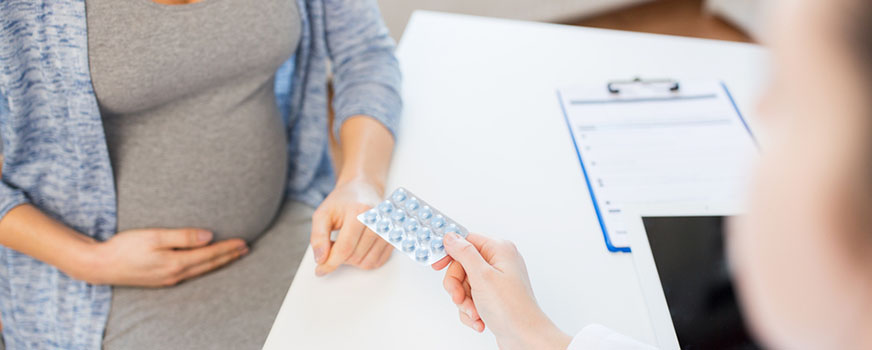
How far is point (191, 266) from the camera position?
74 cm

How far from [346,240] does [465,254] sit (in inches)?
4.9

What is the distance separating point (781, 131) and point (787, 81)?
0.8 inches

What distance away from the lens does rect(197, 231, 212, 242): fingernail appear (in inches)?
29.5

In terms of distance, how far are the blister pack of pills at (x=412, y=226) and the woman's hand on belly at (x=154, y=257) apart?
295 millimetres

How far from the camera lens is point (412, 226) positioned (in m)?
0.54

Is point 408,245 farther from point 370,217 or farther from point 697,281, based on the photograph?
point 697,281

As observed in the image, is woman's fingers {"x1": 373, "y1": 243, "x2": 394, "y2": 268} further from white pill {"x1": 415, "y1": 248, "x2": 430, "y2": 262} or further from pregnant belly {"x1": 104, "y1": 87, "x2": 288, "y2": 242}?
pregnant belly {"x1": 104, "y1": 87, "x2": 288, "y2": 242}

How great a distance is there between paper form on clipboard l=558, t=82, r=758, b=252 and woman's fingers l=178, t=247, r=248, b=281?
0.44m

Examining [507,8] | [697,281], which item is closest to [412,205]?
[697,281]

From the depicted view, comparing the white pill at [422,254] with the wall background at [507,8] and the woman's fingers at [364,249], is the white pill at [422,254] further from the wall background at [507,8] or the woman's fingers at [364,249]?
the wall background at [507,8]

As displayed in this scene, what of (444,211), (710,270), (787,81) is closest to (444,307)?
(444,211)

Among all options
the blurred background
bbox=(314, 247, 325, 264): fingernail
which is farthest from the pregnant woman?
the blurred background

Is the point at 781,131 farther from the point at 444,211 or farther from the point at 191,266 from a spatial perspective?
the point at 191,266

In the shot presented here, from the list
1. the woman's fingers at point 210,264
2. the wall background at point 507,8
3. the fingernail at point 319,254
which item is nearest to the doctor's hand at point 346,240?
the fingernail at point 319,254
